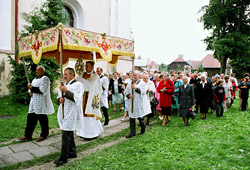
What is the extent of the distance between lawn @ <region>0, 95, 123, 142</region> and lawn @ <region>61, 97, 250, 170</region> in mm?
2908

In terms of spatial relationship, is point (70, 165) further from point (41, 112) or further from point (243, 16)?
point (243, 16)

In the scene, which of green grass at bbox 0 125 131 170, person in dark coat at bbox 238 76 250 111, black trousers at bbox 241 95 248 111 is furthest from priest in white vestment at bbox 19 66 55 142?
black trousers at bbox 241 95 248 111

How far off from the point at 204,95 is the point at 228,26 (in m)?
23.6

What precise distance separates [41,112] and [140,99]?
3065 mm

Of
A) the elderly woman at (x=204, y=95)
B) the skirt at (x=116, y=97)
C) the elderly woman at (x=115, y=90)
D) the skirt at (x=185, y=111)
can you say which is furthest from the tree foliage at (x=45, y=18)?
the elderly woman at (x=204, y=95)

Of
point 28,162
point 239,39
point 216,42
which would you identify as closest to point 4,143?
point 28,162

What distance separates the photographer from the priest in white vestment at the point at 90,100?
564cm

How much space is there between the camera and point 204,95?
8.51 metres

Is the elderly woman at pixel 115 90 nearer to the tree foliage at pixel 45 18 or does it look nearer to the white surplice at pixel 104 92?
the white surplice at pixel 104 92

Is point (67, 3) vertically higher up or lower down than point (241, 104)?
higher up

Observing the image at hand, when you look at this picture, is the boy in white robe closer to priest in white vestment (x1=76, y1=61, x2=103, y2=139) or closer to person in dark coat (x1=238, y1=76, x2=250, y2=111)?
priest in white vestment (x1=76, y1=61, x2=103, y2=139)

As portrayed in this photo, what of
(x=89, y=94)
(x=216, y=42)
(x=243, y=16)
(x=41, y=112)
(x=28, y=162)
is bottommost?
(x=28, y=162)

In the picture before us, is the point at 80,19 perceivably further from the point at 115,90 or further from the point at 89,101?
the point at 89,101

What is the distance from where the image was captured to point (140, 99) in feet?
20.7
